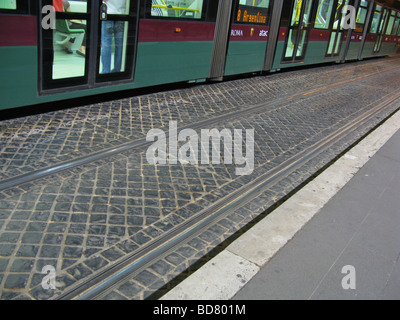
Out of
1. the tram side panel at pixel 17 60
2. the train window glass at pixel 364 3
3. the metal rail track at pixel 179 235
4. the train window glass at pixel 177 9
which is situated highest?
the train window glass at pixel 364 3

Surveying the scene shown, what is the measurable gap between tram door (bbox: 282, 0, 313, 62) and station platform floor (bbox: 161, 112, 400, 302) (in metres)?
7.67

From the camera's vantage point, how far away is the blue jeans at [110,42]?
604cm

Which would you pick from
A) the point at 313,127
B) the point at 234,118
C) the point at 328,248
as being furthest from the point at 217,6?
the point at 328,248

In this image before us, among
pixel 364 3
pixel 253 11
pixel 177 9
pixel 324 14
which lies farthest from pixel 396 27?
pixel 177 9

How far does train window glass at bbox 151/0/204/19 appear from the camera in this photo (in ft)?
22.0

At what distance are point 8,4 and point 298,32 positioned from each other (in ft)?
29.2

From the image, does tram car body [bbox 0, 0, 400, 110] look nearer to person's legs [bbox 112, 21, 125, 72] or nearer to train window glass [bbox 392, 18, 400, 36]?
person's legs [bbox 112, 21, 125, 72]

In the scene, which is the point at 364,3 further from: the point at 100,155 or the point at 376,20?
the point at 100,155

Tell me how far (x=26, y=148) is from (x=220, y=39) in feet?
17.6

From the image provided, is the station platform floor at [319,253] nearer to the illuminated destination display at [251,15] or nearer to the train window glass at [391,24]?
the illuminated destination display at [251,15]

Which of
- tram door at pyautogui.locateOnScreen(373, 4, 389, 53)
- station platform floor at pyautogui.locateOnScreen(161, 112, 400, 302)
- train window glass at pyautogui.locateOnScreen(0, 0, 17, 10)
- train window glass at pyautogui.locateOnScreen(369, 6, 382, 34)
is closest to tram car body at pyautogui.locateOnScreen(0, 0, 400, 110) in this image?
train window glass at pyautogui.locateOnScreen(0, 0, 17, 10)

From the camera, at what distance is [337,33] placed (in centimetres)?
1438

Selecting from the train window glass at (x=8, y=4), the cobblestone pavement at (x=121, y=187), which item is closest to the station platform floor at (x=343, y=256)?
the cobblestone pavement at (x=121, y=187)

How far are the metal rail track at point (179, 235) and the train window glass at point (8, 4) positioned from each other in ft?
11.5
